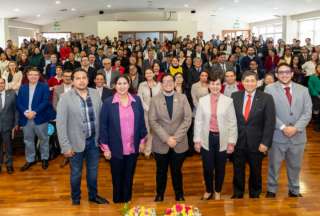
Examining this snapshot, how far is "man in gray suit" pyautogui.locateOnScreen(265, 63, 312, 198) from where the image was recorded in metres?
3.74

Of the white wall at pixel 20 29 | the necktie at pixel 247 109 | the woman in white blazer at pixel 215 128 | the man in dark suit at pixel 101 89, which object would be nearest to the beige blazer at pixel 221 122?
the woman in white blazer at pixel 215 128

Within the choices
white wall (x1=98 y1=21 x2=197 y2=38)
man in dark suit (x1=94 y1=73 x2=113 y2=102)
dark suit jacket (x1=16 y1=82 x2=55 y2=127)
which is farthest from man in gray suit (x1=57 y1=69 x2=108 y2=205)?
white wall (x1=98 y1=21 x2=197 y2=38)

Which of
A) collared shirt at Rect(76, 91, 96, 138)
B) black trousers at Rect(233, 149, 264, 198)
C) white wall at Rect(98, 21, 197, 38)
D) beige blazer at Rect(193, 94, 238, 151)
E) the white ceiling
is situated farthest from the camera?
white wall at Rect(98, 21, 197, 38)

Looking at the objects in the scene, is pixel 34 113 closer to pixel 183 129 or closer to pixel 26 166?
pixel 26 166

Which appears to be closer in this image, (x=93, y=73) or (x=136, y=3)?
(x=93, y=73)

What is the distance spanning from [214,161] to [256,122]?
0.61 metres

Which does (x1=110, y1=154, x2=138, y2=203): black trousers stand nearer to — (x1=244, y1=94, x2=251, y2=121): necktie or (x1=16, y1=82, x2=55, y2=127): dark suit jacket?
(x1=244, y1=94, x2=251, y2=121): necktie

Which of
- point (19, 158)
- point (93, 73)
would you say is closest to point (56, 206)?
point (19, 158)

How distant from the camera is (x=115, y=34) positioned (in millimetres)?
19469

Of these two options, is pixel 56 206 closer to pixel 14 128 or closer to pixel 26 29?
pixel 14 128

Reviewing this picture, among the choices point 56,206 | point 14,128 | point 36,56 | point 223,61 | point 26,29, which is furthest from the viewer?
point 26,29

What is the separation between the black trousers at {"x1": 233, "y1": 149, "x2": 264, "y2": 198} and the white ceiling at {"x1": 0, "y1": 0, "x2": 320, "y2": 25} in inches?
497

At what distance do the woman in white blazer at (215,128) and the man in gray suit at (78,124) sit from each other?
107cm

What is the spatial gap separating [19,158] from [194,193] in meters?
3.16
